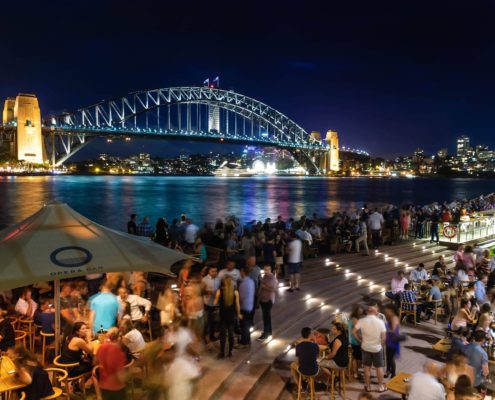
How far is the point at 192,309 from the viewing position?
5.66 metres

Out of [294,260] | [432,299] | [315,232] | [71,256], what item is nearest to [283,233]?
[315,232]

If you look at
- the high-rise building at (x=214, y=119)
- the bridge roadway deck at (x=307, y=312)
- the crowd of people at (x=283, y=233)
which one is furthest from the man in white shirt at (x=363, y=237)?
the high-rise building at (x=214, y=119)

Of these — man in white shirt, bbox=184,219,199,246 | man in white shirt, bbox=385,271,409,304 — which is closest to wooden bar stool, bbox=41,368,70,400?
man in white shirt, bbox=385,271,409,304

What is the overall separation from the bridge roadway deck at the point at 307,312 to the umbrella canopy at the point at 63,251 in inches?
64.1

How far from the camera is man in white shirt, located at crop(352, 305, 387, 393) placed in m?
5.50

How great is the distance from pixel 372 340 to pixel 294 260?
329 cm

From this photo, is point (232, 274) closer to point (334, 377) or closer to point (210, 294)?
point (210, 294)

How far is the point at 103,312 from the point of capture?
17.3ft

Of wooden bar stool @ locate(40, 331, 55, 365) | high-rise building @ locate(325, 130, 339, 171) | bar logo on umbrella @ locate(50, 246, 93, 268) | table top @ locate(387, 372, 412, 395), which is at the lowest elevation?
table top @ locate(387, 372, 412, 395)

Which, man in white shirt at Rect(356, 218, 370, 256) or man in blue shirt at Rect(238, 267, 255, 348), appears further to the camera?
man in white shirt at Rect(356, 218, 370, 256)

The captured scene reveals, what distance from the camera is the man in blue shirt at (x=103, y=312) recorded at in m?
5.23

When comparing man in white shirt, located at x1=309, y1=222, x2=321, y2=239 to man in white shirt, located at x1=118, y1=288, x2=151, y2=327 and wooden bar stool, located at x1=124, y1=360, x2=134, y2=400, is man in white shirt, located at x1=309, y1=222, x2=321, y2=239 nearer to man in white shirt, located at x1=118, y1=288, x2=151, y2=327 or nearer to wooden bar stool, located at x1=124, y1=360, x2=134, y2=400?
man in white shirt, located at x1=118, y1=288, x2=151, y2=327

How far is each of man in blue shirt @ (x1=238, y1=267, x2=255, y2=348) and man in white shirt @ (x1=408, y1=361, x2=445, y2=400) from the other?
232 centimetres

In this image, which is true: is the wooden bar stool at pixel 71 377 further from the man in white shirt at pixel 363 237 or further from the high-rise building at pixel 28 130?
the high-rise building at pixel 28 130
